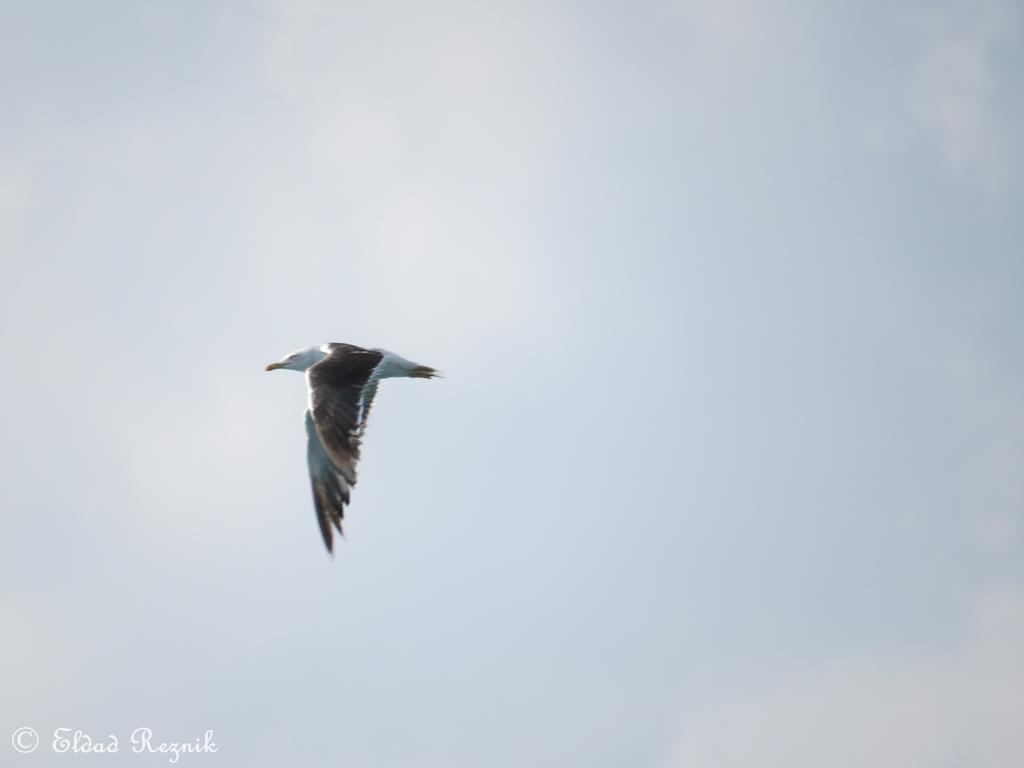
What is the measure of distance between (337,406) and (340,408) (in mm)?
81

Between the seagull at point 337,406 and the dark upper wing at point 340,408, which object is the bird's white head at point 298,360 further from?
the dark upper wing at point 340,408

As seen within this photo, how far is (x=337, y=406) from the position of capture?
2927 cm

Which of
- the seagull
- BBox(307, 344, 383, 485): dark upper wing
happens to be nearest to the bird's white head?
the seagull

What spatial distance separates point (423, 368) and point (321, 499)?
15.8 feet

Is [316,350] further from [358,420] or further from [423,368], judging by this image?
[358,420]

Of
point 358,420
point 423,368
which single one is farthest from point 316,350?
point 358,420

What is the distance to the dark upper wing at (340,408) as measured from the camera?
29047 mm

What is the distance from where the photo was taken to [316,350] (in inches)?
1347

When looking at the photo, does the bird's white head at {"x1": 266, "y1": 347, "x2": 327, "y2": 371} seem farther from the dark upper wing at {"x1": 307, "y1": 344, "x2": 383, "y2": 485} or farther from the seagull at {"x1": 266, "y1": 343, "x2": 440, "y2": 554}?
the dark upper wing at {"x1": 307, "y1": 344, "x2": 383, "y2": 485}

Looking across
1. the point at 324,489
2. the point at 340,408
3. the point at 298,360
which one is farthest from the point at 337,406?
the point at 298,360

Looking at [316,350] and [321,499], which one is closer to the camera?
[321,499]

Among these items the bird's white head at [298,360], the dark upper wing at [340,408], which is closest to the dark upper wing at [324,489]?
the dark upper wing at [340,408]

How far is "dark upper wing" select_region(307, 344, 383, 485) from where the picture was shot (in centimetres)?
2905

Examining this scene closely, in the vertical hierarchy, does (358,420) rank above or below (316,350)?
below
